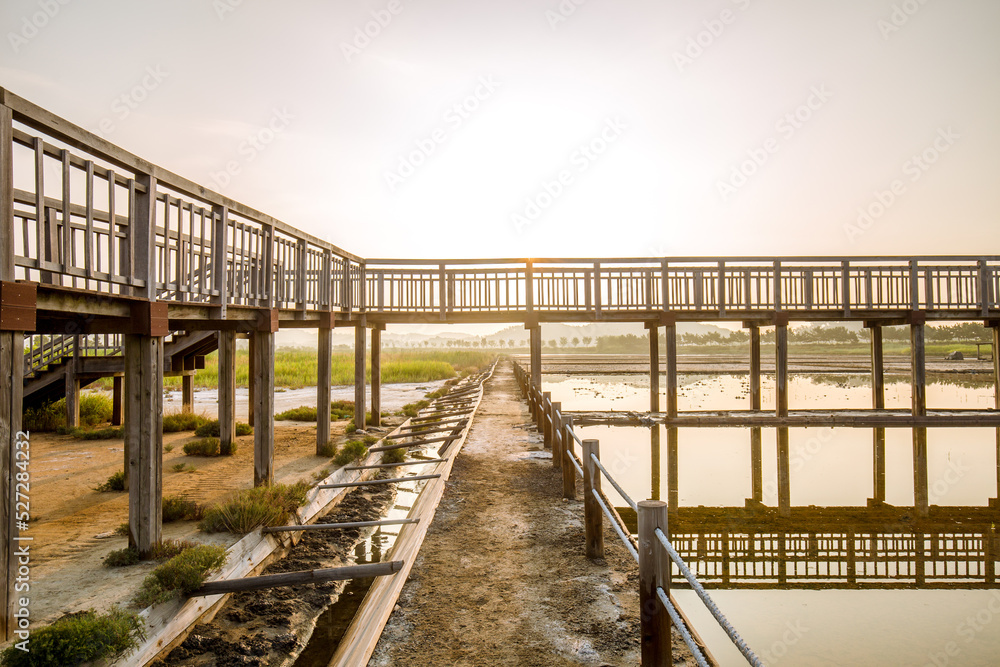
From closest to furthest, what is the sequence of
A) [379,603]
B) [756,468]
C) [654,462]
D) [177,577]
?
[177,577] < [379,603] < [756,468] < [654,462]

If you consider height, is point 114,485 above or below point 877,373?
below

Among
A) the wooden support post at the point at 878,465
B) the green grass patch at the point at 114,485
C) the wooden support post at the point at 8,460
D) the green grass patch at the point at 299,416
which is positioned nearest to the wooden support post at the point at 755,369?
the wooden support post at the point at 878,465

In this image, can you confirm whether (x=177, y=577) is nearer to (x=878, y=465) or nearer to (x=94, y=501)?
(x=94, y=501)

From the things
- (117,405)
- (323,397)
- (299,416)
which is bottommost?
(299,416)

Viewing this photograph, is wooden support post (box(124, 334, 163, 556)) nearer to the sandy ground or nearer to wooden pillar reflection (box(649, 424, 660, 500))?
the sandy ground

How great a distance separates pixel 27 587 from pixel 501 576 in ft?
12.9

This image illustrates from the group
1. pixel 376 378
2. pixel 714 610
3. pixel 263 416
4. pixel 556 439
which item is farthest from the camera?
pixel 376 378

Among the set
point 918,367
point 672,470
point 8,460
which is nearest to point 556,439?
point 672,470

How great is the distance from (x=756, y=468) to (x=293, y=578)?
9394 mm

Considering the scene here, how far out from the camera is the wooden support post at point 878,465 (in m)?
9.20

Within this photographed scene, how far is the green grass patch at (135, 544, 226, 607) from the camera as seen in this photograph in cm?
420

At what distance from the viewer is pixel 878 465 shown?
11.2 m

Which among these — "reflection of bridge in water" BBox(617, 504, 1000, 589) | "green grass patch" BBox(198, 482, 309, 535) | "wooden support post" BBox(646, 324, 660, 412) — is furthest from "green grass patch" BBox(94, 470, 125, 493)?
"wooden support post" BBox(646, 324, 660, 412)

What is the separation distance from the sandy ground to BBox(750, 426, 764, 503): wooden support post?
7.44 metres
